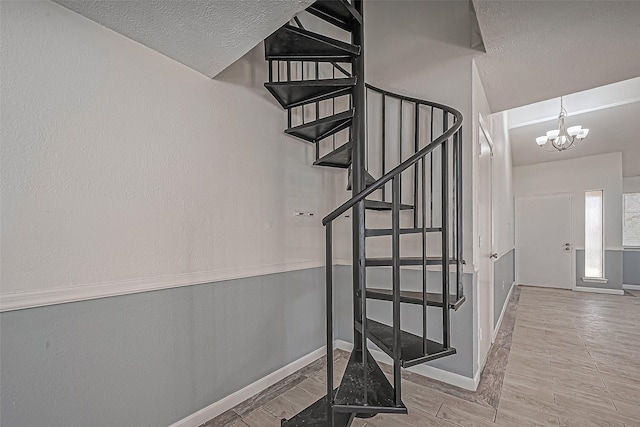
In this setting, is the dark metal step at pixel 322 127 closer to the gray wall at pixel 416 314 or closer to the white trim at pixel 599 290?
the gray wall at pixel 416 314

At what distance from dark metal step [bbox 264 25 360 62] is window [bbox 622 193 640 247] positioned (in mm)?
7251

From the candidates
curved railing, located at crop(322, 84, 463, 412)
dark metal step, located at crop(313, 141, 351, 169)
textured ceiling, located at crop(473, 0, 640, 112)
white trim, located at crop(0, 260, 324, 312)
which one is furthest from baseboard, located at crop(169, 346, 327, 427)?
textured ceiling, located at crop(473, 0, 640, 112)

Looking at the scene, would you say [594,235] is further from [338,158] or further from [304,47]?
[304,47]

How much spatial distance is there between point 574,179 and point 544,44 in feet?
17.4

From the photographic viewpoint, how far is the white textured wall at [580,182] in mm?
5566

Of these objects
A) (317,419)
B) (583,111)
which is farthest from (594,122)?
(317,419)

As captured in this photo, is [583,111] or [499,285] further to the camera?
[583,111]

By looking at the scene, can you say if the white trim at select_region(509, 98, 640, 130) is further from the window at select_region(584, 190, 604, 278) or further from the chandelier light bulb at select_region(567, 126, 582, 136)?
the window at select_region(584, 190, 604, 278)

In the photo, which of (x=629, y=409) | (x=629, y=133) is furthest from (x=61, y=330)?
(x=629, y=133)

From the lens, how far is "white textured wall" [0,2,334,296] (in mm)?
1281

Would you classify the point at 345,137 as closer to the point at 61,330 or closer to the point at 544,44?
the point at 544,44

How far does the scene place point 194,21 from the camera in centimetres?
144

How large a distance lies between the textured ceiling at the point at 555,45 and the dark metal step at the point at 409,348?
198cm

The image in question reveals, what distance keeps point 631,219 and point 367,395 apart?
7529 millimetres
